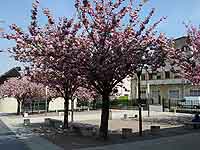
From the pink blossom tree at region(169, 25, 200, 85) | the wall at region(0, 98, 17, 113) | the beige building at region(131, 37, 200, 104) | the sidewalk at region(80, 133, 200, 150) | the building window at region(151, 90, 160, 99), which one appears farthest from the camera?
the building window at region(151, 90, 160, 99)

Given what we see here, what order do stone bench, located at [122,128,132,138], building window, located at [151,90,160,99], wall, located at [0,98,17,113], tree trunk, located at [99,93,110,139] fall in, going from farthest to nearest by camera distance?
1. building window, located at [151,90,160,99]
2. wall, located at [0,98,17,113]
3. stone bench, located at [122,128,132,138]
4. tree trunk, located at [99,93,110,139]

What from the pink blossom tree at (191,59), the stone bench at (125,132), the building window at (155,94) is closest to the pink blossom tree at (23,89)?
the pink blossom tree at (191,59)

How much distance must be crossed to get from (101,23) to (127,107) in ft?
126

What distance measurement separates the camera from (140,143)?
14992mm

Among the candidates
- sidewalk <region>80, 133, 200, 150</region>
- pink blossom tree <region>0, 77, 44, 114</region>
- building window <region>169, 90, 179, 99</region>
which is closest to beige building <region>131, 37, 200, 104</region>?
building window <region>169, 90, 179, 99</region>

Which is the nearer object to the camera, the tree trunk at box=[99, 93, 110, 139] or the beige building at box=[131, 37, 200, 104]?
the tree trunk at box=[99, 93, 110, 139]

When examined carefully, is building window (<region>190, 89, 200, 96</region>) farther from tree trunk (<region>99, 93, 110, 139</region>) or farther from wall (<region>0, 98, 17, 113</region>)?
tree trunk (<region>99, 93, 110, 139</region>)

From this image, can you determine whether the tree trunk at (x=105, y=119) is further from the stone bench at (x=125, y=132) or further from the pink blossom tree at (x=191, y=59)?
the pink blossom tree at (x=191, y=59)

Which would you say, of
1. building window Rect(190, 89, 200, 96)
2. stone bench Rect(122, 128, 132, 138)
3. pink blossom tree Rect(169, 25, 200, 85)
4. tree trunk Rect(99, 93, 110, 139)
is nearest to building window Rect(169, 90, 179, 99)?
building window Rect(190, 89, 200, 96)

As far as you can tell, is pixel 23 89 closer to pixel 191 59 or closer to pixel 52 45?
pixel 191 59

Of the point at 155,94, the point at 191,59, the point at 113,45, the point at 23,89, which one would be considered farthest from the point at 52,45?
the point at 155,94

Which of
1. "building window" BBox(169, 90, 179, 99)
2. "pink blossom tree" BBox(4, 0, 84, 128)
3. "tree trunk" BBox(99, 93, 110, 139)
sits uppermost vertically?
"pink blossom tree" BBox(4, 0, 84, 128)

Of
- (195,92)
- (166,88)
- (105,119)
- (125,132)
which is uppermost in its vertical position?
(166,88)

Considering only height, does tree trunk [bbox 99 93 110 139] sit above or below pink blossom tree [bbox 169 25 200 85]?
below
